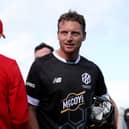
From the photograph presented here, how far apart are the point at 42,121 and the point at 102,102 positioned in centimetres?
78

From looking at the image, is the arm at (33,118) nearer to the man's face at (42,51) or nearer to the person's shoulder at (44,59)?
the person's shoulder at (44,59)

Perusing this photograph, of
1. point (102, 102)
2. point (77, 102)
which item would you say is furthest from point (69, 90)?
point (102, 102)

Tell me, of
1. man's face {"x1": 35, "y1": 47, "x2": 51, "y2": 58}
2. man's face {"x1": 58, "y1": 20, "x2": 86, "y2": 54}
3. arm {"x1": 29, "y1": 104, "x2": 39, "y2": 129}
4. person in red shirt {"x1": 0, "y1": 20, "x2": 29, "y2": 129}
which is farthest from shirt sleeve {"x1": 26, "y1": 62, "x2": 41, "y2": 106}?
man's face {"x1": 35, "y1": 47, "x2": 51, "y2": 58}

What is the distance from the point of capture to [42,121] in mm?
6609

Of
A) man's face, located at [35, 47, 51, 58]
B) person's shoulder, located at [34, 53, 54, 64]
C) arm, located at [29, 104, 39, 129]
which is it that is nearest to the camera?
arm, located at [29, 104, 39, 129]

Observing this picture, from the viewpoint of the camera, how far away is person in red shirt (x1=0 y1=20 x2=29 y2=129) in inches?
226

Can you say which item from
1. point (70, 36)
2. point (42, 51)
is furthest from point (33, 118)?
point (42, 51)

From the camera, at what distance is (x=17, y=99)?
5812 millimetres

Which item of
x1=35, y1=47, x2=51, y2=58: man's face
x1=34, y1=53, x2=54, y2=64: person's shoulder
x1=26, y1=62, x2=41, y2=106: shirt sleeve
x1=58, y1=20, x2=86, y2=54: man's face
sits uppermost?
x1=58, y1=20, x2=86, y2=54: man's face

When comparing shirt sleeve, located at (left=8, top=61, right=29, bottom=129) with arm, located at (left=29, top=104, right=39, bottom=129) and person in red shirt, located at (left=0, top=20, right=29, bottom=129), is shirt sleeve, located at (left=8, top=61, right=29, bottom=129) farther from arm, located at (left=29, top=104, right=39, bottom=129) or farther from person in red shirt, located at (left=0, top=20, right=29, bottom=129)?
arm, located at (left=29, top=104, right=39, bottom=129)

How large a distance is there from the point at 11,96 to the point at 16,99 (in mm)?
52

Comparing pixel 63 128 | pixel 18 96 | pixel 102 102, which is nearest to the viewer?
pixel 18 96

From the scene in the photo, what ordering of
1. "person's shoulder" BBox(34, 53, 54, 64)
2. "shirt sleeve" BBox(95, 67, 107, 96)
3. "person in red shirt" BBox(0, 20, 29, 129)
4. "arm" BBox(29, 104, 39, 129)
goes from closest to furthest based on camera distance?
1. "person in red shirt" BBox(0, 20, 29, 129)
2. "arm" BBox(29, 104, 39, 129)
3. "person's shoulder" BBox(34, 53, 54, 64)
4. "shirt sleeve" BBox(95, 67, 107, 96)

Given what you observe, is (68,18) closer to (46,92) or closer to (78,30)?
(78,30)
